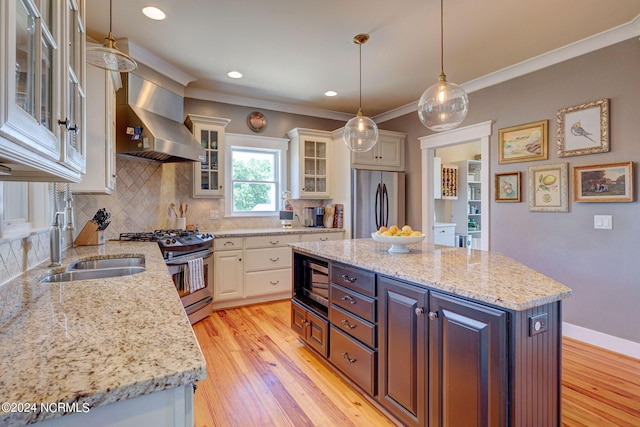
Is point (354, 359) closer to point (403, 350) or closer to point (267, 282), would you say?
point (403, 350)

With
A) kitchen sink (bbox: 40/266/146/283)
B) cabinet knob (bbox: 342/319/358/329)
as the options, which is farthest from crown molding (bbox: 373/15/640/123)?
kitchen sink (bbox: 40/266/146/283)

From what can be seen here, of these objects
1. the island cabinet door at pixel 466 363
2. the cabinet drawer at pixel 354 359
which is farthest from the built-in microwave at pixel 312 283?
the island cabinet door at pixel 466 363

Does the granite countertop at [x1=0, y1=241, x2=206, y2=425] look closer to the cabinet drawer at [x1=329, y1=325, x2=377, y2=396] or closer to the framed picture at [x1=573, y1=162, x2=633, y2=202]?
the cabinet drawer at [x1=329, y1=325, x2=377, y2=396]

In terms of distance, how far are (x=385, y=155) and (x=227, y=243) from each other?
2.51 m

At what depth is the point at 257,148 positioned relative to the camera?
454 cm

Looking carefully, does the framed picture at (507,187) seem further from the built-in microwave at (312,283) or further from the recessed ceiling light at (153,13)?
the recessed ceiling light at (153,13)

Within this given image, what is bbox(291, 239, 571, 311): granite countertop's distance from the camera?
A: 1.27 metres

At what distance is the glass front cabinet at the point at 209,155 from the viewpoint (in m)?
3.83

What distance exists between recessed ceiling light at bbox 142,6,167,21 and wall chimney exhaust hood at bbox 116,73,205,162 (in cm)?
75

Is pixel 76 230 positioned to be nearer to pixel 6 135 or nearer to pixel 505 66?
pixel 6 135

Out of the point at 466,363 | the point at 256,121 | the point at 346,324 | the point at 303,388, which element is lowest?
the point at 303,388

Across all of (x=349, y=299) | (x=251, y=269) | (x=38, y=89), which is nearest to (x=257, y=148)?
(x=251, y=269)

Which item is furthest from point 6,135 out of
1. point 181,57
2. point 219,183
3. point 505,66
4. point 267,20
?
point 505,66

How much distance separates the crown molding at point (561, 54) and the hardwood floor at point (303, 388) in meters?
2.61
